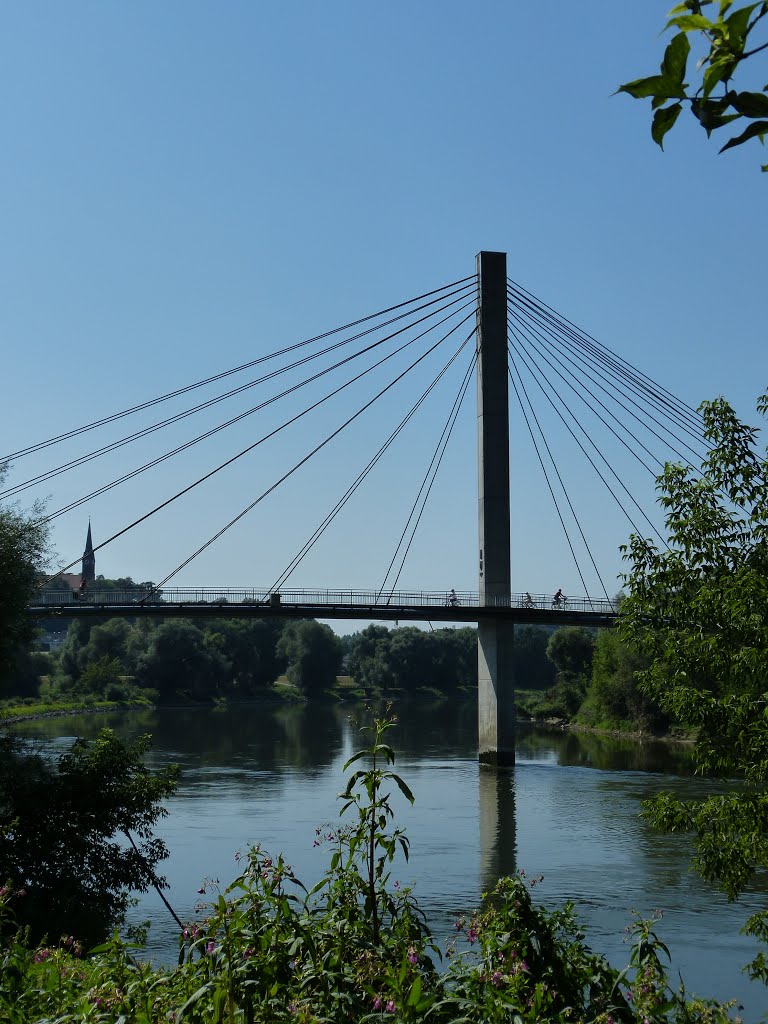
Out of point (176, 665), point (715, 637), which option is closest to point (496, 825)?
point (715, 637)

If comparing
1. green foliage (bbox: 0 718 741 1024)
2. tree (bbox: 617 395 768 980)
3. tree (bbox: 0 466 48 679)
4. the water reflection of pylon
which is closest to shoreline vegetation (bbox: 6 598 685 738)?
the water reflection of pylon

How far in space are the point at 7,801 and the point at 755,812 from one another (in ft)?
31.5

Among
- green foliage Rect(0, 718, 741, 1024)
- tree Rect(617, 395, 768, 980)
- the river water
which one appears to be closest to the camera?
green foliage Rect(0, 718, 741, 1024)

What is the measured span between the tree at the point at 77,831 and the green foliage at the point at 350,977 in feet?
32.4

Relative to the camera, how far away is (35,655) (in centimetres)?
6719

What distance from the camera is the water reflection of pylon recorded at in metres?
19.5

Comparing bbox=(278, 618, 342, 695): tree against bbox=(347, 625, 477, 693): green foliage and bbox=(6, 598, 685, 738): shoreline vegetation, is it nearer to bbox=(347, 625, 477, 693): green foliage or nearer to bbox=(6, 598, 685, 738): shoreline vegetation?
bbox=(6, 598, 685, 738): shoreline vegetation

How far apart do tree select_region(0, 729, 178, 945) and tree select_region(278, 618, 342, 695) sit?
5863 cm

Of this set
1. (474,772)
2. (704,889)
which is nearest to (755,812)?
(704,889)

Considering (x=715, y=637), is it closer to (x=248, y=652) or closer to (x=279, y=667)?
(x=248, y=652)

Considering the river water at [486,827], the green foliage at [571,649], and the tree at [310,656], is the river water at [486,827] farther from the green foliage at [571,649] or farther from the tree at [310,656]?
the tree at [310,656]

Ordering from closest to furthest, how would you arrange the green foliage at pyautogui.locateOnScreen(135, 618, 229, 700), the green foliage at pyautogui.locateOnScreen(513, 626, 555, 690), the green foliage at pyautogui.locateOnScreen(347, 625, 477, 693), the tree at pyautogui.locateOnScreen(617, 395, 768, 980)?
the tree at pyautogui.locateOnScreen(617, 395, 768, 980) < the green foliage at pyautogui.locateOnScreen(135, 618, 229, 700) < the green foliage at pyautogui.locateOnScreen(347, 625, 477, 693) < the green foliage at pyautogui.locateOnScreen(513, 626, 555, 690)

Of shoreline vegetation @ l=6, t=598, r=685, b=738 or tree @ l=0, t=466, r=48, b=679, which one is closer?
tree @ l=0, t=466, r=48, b=679

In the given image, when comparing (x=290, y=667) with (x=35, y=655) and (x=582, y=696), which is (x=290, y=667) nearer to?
(x=35, y=655)
